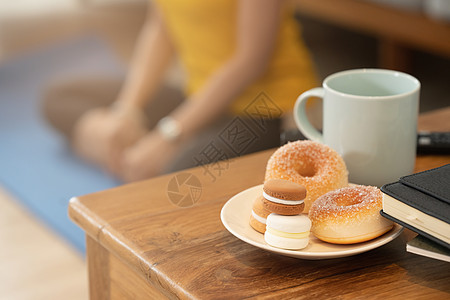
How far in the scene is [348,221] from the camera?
1.89 ft

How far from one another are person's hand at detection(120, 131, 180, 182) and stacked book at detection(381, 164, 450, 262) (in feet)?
3.54

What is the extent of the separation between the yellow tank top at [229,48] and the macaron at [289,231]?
1.01 m

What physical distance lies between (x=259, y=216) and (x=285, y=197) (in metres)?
0.05

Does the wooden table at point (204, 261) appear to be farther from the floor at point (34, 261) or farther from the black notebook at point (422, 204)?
the floor at point (34, 261)

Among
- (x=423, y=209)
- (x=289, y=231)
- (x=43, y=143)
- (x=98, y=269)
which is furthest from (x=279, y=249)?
(x=43, y=143)

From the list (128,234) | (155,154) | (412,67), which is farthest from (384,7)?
(128,234)

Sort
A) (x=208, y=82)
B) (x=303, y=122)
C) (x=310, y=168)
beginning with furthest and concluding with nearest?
1. (x=208, y=82)
2. (x=303, y=122)
3. (x=310, y=168)

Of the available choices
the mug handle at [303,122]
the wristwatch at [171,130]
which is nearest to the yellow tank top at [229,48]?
the wristwatch at [171,130]

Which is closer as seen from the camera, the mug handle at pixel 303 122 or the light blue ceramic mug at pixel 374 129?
the light blue ceramic mug at pixel 374 129

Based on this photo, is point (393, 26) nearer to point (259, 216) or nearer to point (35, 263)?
point (35, 263)

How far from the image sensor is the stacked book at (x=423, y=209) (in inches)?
21.3

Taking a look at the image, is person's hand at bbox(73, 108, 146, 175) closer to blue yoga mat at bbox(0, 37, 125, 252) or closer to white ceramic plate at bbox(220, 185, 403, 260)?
blue yoga mat at bbox(0, 37, 125, 252)

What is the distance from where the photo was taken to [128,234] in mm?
659

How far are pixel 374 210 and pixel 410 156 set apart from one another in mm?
160
